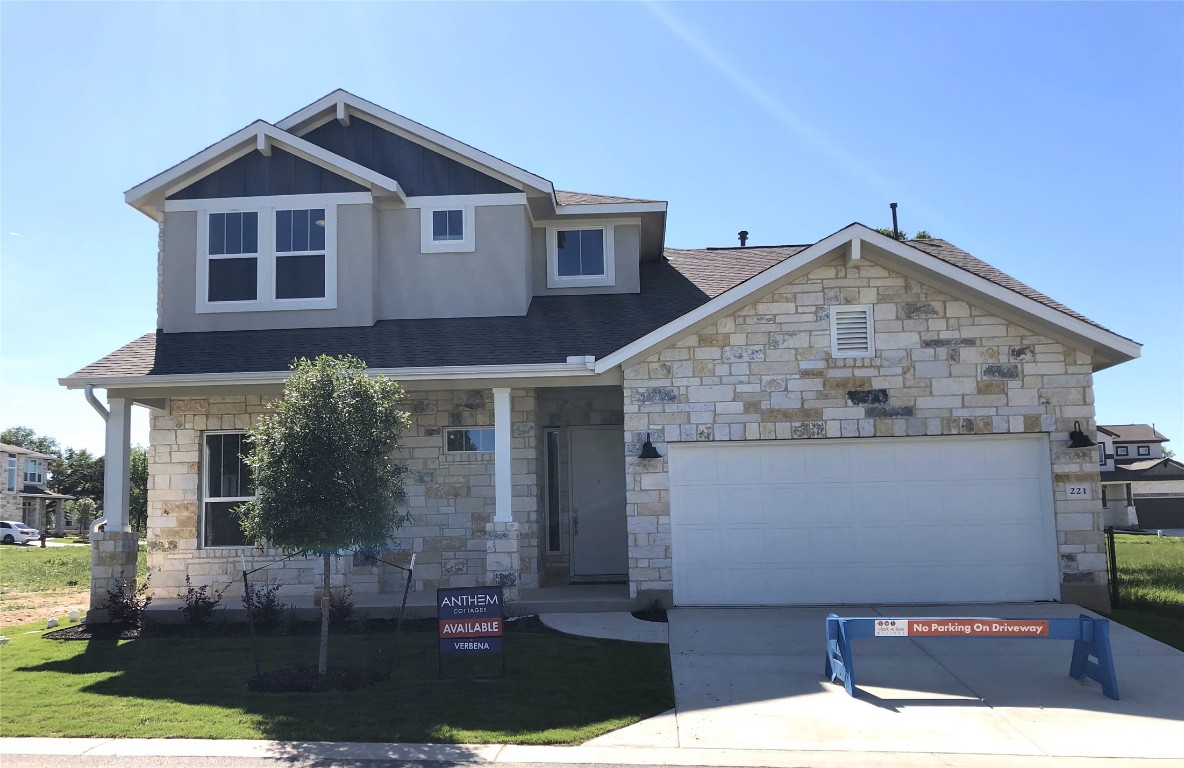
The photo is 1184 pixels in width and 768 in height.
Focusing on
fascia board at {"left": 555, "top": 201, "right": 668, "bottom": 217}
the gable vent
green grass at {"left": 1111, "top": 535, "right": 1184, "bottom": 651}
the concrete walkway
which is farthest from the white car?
green grass at {"left": 1111, "top": 535, "right": 1184, "bottom": 651}

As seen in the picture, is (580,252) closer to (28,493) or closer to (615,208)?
(615,208)

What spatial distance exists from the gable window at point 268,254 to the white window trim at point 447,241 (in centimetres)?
133

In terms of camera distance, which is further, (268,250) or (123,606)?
(268,250)

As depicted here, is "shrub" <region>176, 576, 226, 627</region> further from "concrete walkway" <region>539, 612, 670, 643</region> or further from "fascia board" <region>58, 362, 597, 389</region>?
"concrete walkway" <region>539, 612, 670, 643</region>

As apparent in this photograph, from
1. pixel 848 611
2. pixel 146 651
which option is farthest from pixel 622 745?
pixel 146 651

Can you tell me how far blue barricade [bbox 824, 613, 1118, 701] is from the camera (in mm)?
8008

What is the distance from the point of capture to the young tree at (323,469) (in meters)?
8.67

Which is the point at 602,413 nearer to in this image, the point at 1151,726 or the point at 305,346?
the point at 305,346

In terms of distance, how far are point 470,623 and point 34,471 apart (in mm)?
63841

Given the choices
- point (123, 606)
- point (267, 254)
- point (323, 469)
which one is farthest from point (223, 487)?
point (323, 469)

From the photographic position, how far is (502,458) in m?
12.2

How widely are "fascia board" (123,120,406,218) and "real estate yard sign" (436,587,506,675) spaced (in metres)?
7.29

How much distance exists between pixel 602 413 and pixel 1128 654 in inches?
305

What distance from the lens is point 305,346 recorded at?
43.2 ft
